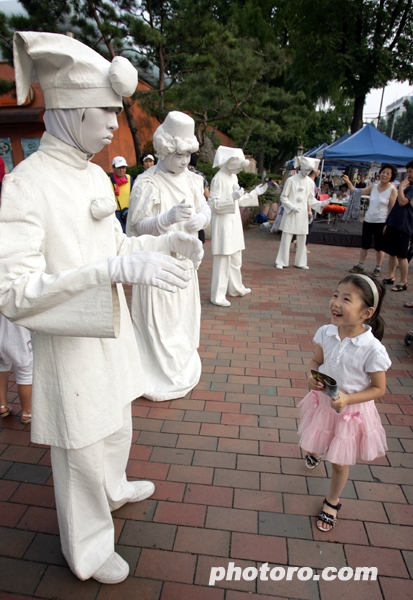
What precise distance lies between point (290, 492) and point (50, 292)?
1782mm

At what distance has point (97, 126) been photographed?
1.39 metres

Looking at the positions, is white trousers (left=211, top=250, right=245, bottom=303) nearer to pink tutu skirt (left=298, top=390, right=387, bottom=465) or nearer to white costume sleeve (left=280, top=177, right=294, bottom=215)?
white costume sleeve (left=280, top=177, right=294, bottom=215)

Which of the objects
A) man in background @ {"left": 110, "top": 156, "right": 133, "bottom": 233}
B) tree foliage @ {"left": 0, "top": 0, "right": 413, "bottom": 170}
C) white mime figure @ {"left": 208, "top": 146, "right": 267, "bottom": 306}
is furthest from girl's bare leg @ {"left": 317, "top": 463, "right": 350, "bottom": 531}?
tree foliage @ {"left": 0, "top": 0, "right": 413, "bottom": 170}

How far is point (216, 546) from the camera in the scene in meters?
1.89

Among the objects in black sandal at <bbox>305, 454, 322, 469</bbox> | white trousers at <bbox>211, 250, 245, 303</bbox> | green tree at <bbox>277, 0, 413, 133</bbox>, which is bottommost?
black sandal at <bbox>305, 454, 322, 469</bbox>

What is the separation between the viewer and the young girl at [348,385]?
179 centimetres

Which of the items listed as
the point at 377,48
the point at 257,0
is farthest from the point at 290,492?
the point at 257,0

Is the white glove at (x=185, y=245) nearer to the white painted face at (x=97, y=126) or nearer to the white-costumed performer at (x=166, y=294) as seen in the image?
the white painted face at (x=97, y=126)

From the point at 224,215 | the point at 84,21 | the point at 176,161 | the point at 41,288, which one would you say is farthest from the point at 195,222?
the point at 84,21

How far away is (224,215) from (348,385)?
3.64 meters

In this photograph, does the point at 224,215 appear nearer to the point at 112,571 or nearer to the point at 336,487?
the point at 336,487

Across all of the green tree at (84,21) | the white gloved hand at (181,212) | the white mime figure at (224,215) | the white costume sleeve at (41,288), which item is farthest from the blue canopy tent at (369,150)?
the white costume sleeve at (41,288)

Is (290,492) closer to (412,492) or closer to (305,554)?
(305,554)

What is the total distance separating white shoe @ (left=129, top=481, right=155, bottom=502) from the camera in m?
2.12
